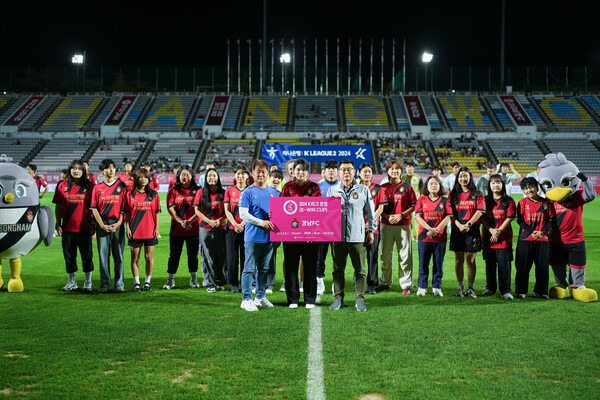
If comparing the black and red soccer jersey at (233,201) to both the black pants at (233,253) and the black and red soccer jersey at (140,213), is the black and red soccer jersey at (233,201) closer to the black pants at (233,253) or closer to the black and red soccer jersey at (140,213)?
the black pants at (233,253)

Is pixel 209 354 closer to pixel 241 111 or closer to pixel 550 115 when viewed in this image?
pixel 241 111

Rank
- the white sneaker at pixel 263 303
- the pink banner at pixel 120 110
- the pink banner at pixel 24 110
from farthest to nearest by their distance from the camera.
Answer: the pink banner at pixel 24 110
the pink banner at pixel 120 110
the white sneaker at pixel 263 303

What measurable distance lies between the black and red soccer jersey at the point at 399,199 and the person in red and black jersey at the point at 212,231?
96.6 inches

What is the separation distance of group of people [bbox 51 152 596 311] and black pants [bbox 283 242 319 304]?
1 cm

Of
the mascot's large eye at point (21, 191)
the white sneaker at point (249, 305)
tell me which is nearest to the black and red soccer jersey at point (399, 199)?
the white sneaker at point (249, 305)

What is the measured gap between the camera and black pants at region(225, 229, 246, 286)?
8539 millimetres

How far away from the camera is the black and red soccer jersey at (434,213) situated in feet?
26.9

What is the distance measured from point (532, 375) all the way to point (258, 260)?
368 cm

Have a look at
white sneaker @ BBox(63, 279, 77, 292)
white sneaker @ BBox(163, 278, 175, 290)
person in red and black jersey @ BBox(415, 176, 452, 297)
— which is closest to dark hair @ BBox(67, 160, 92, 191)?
white sneaker @ BBox(63, 279, 77, 292)

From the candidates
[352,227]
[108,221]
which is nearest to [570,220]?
[352,227]

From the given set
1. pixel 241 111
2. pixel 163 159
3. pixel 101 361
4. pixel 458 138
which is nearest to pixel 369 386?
pixel 101 361

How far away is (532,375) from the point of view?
4836 mm

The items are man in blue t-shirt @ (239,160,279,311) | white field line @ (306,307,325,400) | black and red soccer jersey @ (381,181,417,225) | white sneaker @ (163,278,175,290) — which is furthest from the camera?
white sneaker @ (163,278,175,290)

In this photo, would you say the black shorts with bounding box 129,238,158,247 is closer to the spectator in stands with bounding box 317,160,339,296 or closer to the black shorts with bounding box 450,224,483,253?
the spectator in stands with bounding box 317,160,339,296
